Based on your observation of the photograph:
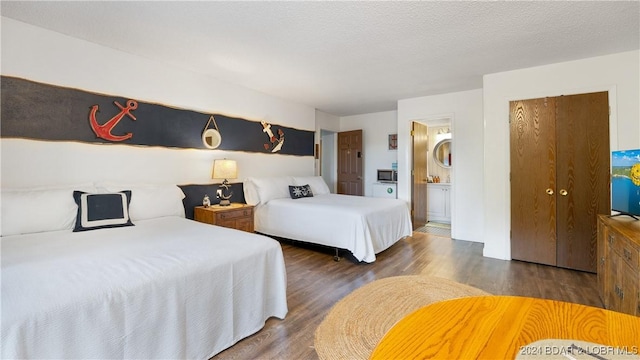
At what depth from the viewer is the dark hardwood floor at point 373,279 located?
185 cm

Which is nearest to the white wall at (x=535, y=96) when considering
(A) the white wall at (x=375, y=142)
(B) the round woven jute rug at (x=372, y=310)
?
(B) the round woven jute rug at (x=372, y=310)

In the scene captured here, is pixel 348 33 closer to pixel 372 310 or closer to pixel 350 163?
pixel 372 310

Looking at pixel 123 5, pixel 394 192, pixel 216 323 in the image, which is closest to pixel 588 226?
pixel 394 192

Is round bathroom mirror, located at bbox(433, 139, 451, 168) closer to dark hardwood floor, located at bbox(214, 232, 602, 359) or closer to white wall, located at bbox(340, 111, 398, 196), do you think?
white wall, located at bbox(340, 111, 398, 196)

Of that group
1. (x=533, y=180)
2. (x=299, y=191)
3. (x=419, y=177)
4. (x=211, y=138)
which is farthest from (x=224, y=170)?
(x=533, y=180)

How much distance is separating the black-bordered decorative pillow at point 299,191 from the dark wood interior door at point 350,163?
1879mm

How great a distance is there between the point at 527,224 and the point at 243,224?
11.9 ft

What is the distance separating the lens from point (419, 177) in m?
5.50

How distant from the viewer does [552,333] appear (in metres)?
0.75

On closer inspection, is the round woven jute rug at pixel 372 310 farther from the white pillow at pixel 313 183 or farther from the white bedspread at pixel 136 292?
the white pillow at pixel 313 183

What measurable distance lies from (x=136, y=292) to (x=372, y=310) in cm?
173

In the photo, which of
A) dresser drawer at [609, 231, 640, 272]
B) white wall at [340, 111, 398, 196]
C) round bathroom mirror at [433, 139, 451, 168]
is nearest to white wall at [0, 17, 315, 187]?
white wall at [340, 111, 398, 196]

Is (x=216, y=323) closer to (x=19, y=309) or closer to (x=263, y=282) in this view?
(x=263, y=282)

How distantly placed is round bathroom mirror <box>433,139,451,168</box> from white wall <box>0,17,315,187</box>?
4.35 metres
